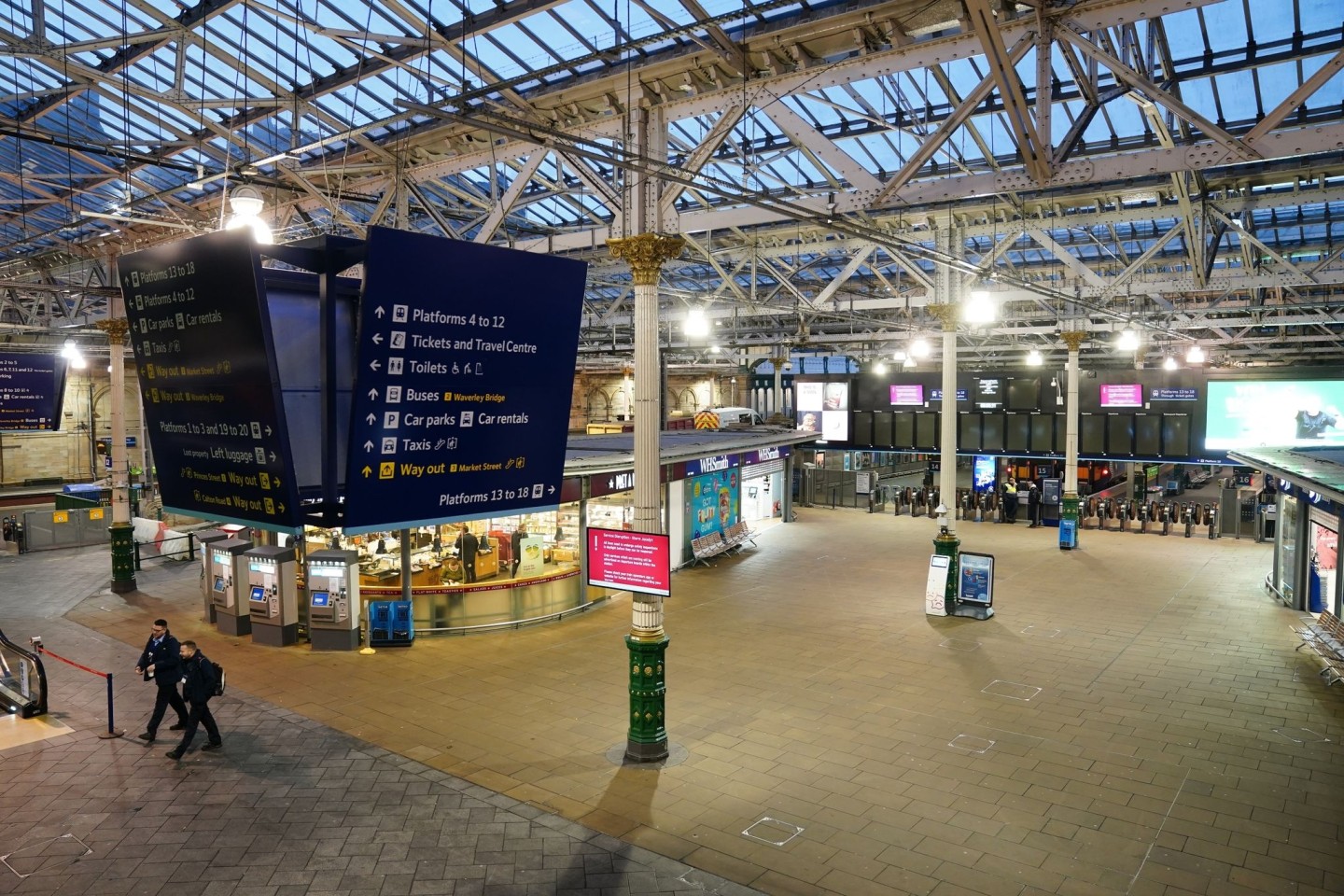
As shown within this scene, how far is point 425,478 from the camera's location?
640 centimetres

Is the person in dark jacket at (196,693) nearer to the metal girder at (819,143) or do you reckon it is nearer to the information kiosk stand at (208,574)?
the information kiosk stand at (208,574)

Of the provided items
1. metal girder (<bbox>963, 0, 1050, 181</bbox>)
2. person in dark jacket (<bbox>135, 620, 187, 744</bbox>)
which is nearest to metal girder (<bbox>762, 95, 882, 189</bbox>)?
metal girder (<bbox>963, 0, 1050, 181</bbox>)

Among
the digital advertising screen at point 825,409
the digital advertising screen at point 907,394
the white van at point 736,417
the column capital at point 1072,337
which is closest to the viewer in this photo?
the column capital at point 1072,337

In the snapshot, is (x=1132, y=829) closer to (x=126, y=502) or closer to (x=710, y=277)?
(x=126, y=502)

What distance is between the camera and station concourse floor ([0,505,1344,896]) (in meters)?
7.91

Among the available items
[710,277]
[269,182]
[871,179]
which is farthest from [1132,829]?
[710,277]

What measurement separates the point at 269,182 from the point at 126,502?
10.4 metres

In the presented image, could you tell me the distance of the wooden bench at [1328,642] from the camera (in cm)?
1319

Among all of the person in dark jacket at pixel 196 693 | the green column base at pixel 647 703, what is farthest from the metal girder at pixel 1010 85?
the person in dark jacket at pixel 196 693

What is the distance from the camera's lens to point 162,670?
1070cm

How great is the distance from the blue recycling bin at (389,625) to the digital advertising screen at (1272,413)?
2637 cm

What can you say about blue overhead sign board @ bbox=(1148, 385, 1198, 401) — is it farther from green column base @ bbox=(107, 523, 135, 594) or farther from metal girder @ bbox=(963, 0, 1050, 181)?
green column base @ bbox=(107, 523, 135, 594)

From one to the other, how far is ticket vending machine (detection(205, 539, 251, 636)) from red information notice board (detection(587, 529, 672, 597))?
865cm

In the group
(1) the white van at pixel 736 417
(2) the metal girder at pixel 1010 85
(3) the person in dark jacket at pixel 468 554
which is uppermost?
(2) the metal girder at pixel 1010 85
